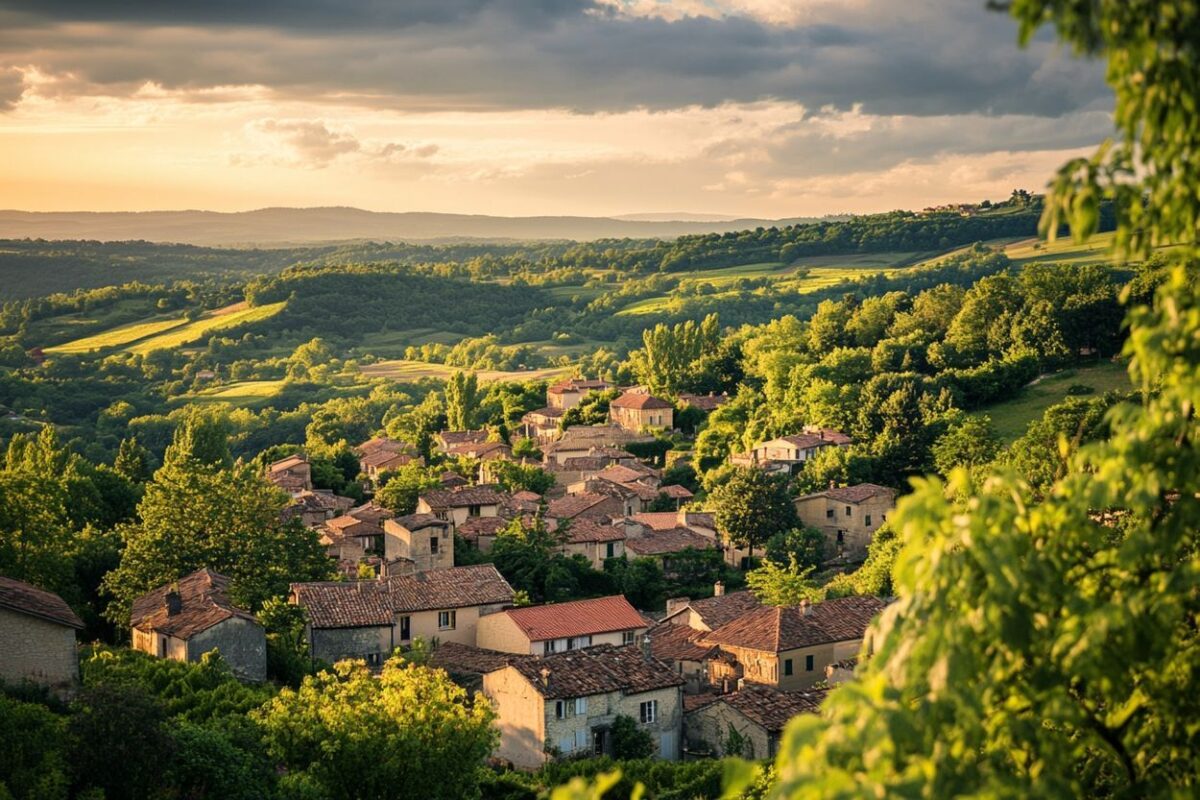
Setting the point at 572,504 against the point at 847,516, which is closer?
the point at 847,516

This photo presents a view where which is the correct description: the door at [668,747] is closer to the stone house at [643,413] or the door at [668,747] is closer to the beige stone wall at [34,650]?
the beige stone wall at [34,650]

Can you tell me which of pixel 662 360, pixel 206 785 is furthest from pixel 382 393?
pixel 206 785

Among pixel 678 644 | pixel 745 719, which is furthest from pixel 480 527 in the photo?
pixel 745 719

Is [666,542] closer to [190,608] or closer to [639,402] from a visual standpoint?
[190,608]

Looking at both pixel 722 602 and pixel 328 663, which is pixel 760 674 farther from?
pixel 328 663

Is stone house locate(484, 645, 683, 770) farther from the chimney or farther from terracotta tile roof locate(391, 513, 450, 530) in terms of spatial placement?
terracotta tile roof locate(391, 513, 450, 530)

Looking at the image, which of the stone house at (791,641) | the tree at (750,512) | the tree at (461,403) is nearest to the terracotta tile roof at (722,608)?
the stone house at (791,641)
